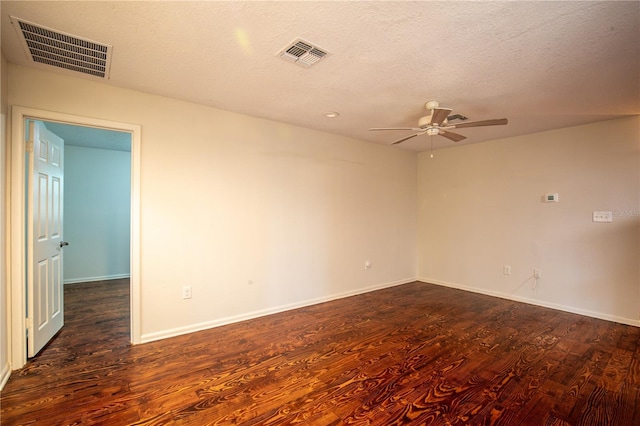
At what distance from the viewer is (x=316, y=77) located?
257cm

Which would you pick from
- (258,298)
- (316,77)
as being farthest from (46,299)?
(316,77)

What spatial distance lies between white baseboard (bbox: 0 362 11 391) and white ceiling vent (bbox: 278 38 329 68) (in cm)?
308

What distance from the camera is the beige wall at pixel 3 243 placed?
217 cm

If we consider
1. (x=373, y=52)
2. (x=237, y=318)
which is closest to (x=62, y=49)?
(x=373, y=52)

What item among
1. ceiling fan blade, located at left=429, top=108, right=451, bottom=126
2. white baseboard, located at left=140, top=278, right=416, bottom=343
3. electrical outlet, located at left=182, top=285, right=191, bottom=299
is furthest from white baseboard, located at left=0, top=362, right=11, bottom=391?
ceiling fan blade, located at left=429, top=108, right=451, bottom=126

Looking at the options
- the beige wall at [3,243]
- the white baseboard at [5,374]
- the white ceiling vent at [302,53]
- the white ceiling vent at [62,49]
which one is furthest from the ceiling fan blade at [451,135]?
the white baseboard at [5,374]

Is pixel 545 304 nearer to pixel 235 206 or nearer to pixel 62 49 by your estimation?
pixel 235 206

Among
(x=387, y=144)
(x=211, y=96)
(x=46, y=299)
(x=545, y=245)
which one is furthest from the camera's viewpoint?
(x=387, y=144)

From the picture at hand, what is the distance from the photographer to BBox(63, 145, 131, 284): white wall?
214 inches

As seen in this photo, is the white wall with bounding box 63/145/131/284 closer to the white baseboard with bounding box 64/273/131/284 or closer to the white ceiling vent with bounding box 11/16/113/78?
the white baseboard with bounding box 64/273/131/284

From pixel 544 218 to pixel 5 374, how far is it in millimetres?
5958

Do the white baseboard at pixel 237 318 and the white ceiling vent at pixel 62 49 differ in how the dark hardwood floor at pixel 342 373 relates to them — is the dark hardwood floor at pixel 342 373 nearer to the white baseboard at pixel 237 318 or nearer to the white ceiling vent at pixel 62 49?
the white baseboard at pixel 237 318

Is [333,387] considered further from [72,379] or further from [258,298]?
[72,379]

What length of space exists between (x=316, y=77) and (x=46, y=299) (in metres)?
→ 3.27
